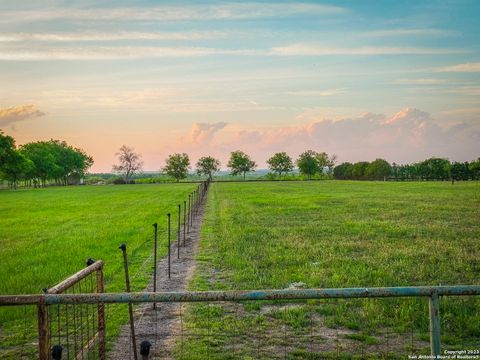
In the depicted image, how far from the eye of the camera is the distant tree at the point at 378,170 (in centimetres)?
14575

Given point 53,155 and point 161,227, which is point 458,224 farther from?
point 53,155

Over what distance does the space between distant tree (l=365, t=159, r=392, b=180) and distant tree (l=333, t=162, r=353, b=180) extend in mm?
7748

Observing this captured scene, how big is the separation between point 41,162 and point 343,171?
100500mm

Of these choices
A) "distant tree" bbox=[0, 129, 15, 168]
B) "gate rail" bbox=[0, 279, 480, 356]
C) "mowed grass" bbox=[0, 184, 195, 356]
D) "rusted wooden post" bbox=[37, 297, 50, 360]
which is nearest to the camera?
"gate rail" bbox=[0, 279, 480, 356]

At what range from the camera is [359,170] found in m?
158

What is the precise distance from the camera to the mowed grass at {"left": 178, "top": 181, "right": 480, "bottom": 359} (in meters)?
7.91

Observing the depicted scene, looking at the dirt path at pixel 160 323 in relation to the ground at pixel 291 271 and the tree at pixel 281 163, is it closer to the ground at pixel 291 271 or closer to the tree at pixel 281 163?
the ground at pixel 291 271

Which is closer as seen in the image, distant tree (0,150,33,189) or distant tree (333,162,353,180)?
distant tree (0,150,33,189)

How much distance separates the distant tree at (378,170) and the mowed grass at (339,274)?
12367cm

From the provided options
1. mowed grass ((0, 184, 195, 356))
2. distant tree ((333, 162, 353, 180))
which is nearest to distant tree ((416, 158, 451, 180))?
distant tree ((333, 162, 353, 180))

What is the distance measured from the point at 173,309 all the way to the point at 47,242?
12.8 metres

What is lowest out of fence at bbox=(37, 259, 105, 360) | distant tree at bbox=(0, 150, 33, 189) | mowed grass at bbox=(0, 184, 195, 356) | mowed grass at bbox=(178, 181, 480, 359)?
mowed grass at bbox=(178, 181, 480, 359)

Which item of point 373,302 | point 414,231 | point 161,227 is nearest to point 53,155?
point 161,227

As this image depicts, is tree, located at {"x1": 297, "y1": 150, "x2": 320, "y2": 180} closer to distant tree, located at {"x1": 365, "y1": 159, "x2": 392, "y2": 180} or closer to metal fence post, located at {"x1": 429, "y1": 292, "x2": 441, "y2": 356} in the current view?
distant tree, located at {"x1": 365, "y1": 159, "x2": 392, "y2": 180}
